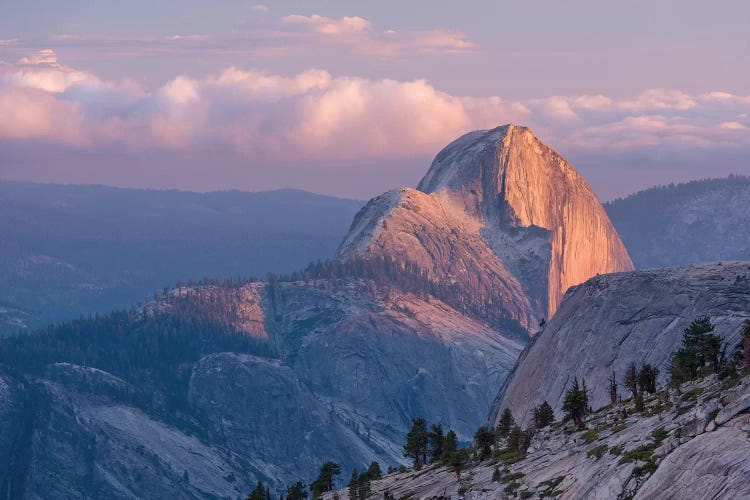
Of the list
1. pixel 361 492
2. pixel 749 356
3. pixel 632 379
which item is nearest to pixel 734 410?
pixel 749 356

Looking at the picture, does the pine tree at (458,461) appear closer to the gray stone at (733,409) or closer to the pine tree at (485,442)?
the pine tree at (485,442)

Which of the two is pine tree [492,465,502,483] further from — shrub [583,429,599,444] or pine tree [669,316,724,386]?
pine tree [669,316,724,386]

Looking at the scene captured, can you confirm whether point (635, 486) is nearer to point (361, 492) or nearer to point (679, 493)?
point (679, 493)

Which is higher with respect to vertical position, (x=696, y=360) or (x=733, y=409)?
(x=733, y=409)

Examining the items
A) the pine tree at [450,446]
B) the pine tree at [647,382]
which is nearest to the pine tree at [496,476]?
the pine tree at [647,382]

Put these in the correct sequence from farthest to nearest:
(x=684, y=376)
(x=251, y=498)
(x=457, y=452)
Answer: (x=251, y=498)
(x=457, y=452)
(x=684, y=376)

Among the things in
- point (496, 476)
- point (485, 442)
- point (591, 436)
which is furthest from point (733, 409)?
point (485, 442)

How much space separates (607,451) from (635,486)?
12.1 meters

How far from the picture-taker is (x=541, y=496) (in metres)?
127

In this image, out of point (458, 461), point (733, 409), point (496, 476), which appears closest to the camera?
point (733, 409)

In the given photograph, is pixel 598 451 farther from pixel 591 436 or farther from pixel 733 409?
pixel 733 409

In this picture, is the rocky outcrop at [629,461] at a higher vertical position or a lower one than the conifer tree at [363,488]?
higher

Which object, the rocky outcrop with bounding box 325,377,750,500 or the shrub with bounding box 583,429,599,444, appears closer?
the rocky outcrop with bounding box 325,377,750,500

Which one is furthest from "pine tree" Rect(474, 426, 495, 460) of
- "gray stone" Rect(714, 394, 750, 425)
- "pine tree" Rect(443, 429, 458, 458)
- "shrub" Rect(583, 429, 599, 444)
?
"gray stone" Rect(714, 394, 750, 425)
